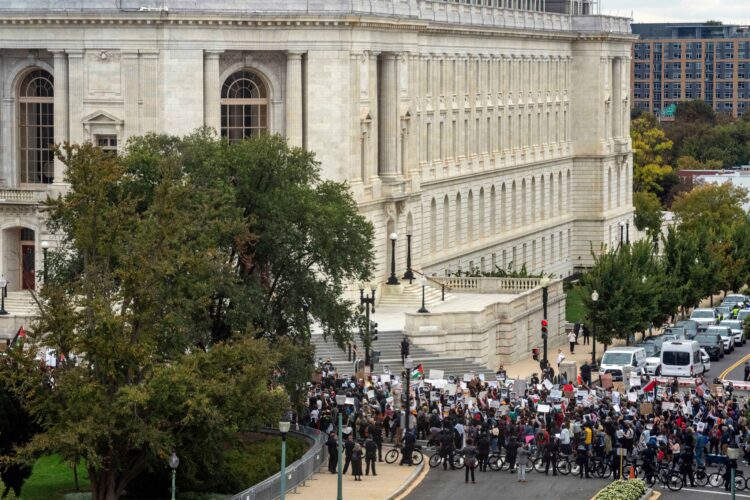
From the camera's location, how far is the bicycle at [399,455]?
71.2 metres

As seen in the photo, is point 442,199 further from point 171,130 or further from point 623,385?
point 623,385

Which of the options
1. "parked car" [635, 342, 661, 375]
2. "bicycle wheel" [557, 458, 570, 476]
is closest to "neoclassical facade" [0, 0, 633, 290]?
"parked car" [635, 342, 661, 375]

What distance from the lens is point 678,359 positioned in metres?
95.3

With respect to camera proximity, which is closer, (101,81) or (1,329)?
(1,329)

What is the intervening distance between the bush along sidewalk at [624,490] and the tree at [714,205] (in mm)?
92719

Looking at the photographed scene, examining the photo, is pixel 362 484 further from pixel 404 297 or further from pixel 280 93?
pixel 280 93

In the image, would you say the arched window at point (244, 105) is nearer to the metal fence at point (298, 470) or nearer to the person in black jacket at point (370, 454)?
the metal fence at point (298, 470)

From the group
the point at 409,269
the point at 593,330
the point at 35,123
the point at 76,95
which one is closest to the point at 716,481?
the point at 593,330

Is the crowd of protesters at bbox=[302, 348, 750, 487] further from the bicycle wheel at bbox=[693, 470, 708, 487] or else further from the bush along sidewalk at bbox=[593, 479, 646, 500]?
the bush along sidewalk at bbox=[593, 479, 646, 500]

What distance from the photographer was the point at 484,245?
435 ft

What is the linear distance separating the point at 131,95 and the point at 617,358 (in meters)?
24.7

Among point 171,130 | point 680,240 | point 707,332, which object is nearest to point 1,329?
point 171,130

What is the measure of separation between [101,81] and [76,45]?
6.45 ft

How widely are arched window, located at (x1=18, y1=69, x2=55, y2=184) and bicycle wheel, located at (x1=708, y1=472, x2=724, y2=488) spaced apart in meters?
44.1
